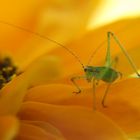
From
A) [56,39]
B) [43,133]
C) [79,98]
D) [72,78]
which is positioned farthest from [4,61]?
[43,133]

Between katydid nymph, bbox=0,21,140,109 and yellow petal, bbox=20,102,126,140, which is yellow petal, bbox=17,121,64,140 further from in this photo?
katydid nymph, bbox=0,21,140,109

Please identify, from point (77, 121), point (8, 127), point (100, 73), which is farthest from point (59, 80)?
point (8, 127)

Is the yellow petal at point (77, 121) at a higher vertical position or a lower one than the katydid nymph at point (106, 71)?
lower

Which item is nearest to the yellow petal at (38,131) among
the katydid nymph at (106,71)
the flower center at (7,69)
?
the katydid nymph at (106,71)

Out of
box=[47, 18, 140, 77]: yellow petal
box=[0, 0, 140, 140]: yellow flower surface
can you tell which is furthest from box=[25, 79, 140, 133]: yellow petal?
box=[47, 18, 140, 77]: yellow petal

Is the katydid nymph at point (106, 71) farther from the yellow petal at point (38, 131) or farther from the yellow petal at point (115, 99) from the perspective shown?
the yellow petal at point (38, 131)

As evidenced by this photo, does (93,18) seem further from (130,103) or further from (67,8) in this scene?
(130,103)
